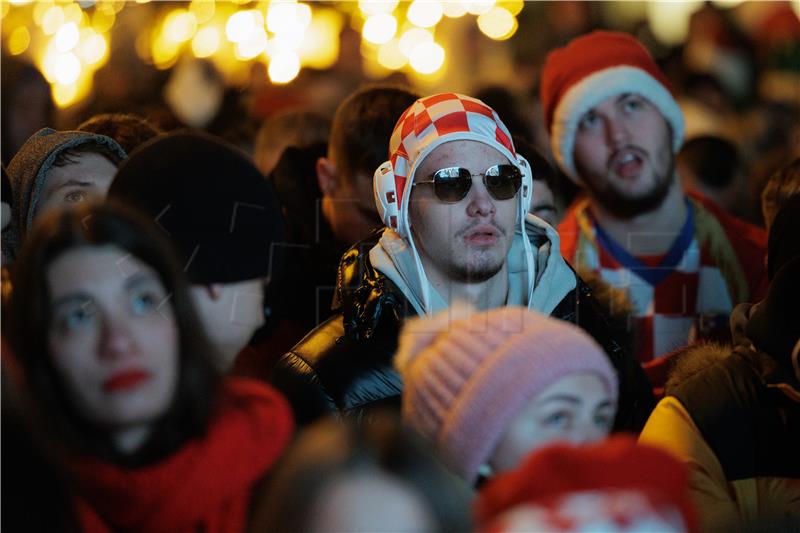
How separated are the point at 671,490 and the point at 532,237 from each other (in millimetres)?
1790

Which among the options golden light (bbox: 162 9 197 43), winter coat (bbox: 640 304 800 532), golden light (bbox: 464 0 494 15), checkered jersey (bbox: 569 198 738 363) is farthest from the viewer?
golden light (bbox: 464 0 494 15)

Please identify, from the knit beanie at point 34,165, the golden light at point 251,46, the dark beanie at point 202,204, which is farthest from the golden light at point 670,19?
the dark beanie at point 202,204

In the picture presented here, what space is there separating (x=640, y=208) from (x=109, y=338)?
3.21 m

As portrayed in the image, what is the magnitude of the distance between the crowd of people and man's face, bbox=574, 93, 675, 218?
0.21 metres

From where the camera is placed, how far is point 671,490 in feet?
6.31

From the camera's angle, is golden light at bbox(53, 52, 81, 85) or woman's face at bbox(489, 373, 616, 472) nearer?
woman's face at bbox(489, 373, 616, 472)

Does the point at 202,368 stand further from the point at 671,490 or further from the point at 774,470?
the point at 774,470

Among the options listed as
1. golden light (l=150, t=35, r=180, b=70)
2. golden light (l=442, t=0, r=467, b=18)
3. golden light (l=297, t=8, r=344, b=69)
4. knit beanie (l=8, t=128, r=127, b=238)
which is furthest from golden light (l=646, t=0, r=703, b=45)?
knit beanie (l=8, t=128, r=127, b=238)

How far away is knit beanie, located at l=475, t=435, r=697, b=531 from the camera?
1.84 meters

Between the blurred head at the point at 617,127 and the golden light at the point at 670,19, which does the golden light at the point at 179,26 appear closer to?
the golden light at the point at 670,19

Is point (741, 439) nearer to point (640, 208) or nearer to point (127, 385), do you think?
point (127, 385)

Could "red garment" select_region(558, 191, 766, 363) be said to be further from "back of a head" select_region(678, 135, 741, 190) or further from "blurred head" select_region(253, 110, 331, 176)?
"back of a head" select_region(678, 135, 741, 190)

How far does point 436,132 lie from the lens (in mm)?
3412

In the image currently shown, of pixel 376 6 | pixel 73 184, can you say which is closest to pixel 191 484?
pixel 73 184
